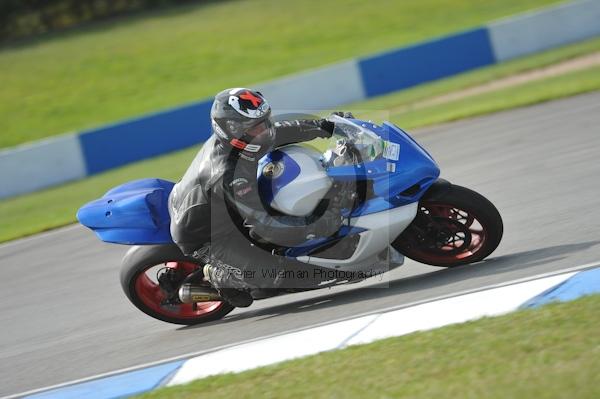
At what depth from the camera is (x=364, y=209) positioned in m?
5.97

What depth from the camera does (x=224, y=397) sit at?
4.75 m

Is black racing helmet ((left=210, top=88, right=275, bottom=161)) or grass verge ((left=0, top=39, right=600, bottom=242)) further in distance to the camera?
grass verge ((left=0, top=39, right=600, bottom=242))

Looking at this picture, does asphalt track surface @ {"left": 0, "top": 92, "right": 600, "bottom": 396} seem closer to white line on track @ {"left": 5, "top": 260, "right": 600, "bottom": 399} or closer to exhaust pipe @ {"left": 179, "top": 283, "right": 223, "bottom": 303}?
white line on track @ {"left": 5, "top": 260, "right": 600, "bottom": 399}

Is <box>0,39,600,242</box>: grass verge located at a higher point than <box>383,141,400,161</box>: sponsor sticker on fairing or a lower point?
lower

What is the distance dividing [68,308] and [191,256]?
1.83 m

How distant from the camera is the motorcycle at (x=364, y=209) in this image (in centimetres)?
589

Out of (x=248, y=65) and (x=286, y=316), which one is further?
(x=248, y=65)

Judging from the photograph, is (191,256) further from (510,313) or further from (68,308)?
(510,313)

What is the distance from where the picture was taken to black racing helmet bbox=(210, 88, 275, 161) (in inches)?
223

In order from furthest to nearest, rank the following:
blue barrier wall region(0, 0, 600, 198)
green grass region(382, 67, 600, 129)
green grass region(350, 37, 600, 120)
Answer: green grass region(350, 37, 600, 120)
blue barrier wall region(0, 0, 600, 198)
green grass region(382, 67, 600, 129)

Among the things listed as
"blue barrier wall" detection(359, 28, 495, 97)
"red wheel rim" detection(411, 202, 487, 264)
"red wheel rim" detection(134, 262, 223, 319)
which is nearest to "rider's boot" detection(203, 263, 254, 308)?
"red wheel rim" detection(134, 262, 223, 319)

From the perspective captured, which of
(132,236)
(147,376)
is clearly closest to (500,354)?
(147,376)

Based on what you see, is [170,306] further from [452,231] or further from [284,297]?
[452,231]

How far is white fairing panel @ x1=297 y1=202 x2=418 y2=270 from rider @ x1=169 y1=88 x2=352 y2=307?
0.18 metres
